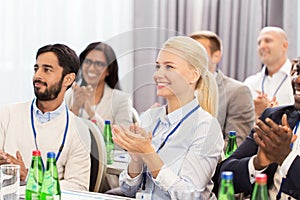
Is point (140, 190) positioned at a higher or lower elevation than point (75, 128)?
lower

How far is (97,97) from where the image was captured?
2508 mm

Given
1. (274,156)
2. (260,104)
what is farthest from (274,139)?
(260,104)

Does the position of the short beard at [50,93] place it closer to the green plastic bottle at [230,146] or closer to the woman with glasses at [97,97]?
the woman with glasses at [97,97]

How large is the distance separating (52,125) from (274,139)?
3.04 feet

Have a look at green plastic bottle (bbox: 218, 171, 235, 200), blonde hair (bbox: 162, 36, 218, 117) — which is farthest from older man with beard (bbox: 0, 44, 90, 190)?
green plastic bottle (bbox: 218, 171, 235, 200)

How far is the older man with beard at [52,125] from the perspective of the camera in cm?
239

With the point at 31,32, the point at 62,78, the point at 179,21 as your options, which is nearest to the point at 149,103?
the point at 62,78

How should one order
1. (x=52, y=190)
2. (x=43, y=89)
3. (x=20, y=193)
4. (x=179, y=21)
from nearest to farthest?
(x=52, y=190)
(x=20, y=193)
(x=43, y=89)
(x=179, y=21)

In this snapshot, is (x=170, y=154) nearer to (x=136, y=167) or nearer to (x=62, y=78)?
(x=136, y=167)

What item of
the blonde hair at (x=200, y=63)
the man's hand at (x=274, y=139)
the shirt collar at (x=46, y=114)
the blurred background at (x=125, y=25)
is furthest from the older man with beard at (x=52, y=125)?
the man's hand at (x=274, y=139)

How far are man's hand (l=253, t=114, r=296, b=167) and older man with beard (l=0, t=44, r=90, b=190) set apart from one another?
29.3 inches

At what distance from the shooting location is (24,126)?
2.45 m

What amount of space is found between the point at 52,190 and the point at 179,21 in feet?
10.1

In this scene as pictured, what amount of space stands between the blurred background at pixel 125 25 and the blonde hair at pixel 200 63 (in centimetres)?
16
